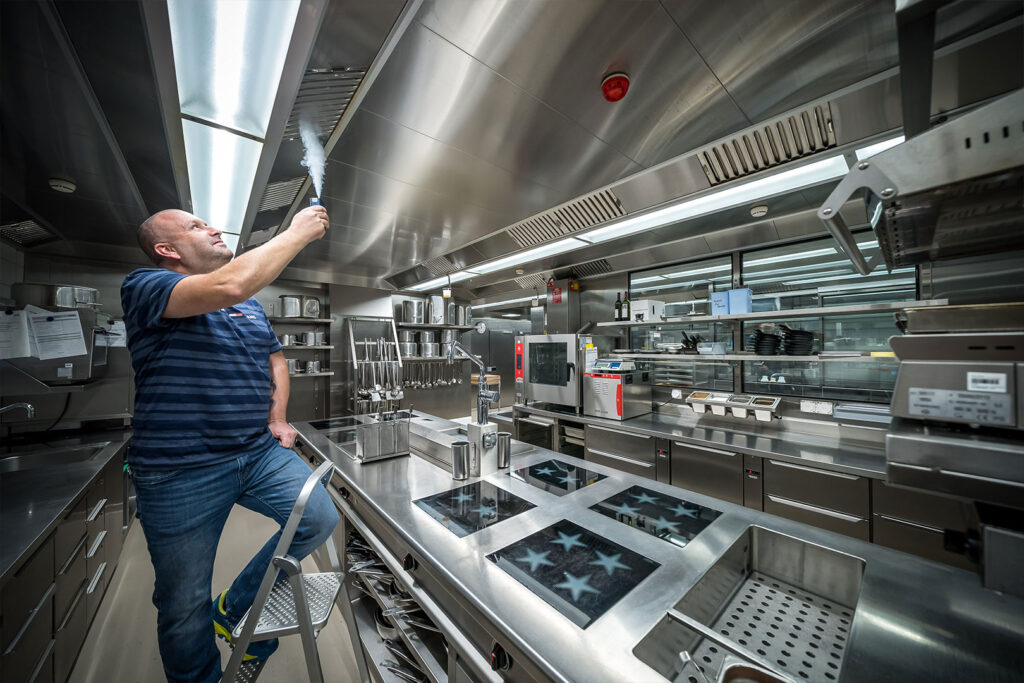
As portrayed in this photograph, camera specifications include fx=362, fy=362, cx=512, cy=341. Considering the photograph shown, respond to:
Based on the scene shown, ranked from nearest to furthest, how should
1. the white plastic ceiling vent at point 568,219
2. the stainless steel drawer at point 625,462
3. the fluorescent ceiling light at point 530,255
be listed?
the white plastic ceiling vent at point 568,219 < the stainless steel drawer at point 625,462 < the fluorescent ceiling light at point 530,255

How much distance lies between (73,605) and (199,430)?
1.40 m

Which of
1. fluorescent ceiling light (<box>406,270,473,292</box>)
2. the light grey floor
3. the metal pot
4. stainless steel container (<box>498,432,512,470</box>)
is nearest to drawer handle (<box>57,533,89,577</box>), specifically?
the light grey floor

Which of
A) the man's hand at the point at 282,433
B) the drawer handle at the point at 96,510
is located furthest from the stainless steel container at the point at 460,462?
the drawer handle at the point at 96,510

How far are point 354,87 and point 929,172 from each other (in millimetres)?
1685

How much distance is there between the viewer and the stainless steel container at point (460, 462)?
5.24 ft

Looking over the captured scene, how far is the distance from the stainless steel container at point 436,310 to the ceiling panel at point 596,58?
4.05 meters

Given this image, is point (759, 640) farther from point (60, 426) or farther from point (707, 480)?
point (60, 426)

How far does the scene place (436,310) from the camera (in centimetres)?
544

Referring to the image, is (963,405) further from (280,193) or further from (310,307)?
(310,307)

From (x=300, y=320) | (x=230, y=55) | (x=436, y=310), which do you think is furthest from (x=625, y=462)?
(x=300, y=320)

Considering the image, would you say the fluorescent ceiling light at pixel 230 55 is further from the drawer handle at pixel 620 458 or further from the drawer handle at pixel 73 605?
the drawer handle at pixel 620 458

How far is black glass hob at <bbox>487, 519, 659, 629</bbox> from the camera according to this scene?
2.76 feet

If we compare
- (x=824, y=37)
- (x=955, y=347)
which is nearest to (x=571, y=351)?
(x=824, y=37)

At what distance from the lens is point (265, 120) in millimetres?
1575
